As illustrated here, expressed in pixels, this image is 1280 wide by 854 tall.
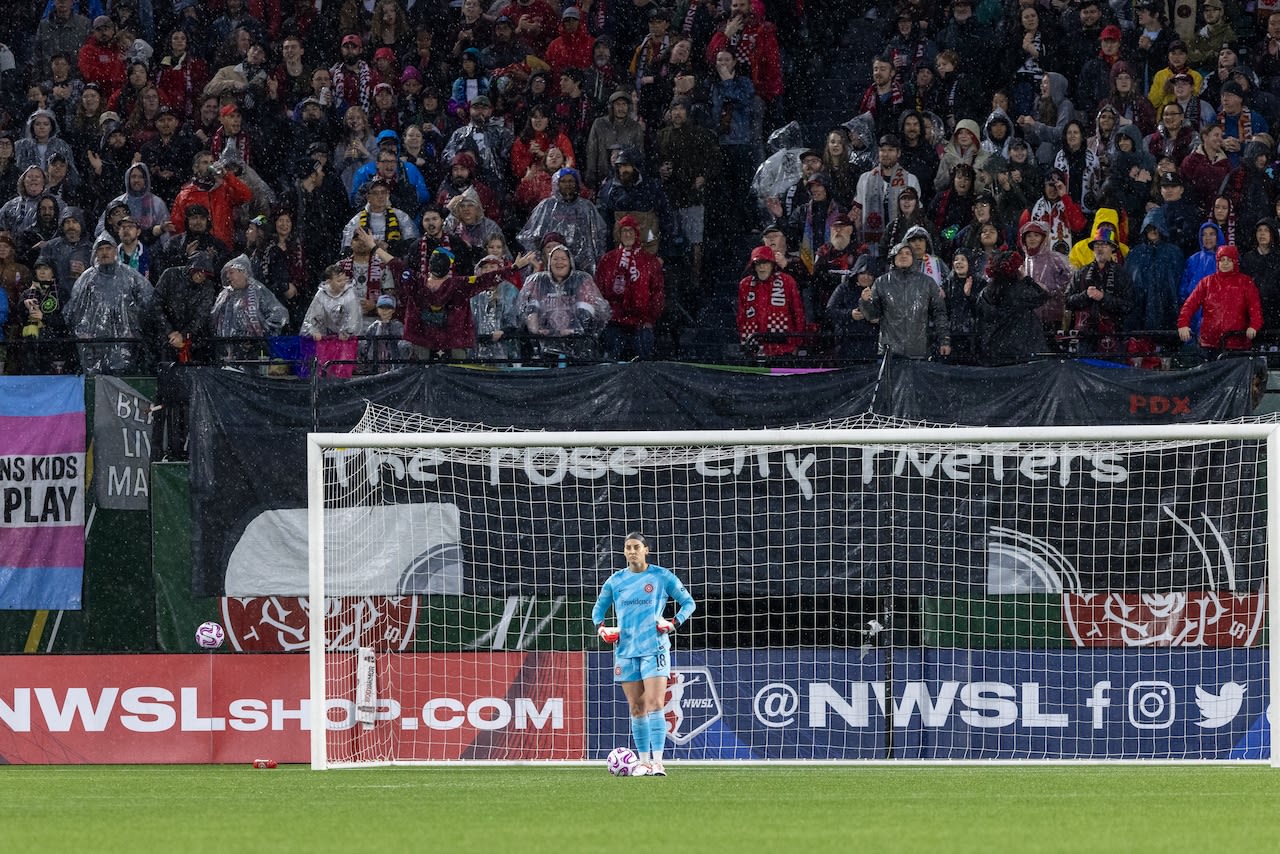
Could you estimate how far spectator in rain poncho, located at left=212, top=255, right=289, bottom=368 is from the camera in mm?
18578

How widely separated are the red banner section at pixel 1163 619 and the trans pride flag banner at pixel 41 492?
8528 millimetres

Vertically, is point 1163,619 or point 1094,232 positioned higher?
point 1094,232

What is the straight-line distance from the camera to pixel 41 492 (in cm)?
1814

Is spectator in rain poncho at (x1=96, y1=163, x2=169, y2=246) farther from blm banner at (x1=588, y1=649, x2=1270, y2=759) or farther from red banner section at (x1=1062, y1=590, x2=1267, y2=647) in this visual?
red banner section at (x1=1062, y1=590, x2=1267, y2=647)

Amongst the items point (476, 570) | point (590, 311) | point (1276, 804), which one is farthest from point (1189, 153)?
point (1276, 804)

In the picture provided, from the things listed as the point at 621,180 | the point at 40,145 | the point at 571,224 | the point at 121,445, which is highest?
the point at 40,145

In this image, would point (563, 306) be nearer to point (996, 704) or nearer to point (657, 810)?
point (996, 704)

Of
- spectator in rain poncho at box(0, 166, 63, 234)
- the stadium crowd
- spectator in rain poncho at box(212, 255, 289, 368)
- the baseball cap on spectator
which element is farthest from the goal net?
spectator in rain poncho at box(0, 166, 63, 234)

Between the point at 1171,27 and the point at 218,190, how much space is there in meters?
10.1

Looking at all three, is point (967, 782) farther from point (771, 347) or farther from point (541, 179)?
point (541, 179)

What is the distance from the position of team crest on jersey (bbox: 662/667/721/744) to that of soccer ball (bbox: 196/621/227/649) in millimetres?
3799

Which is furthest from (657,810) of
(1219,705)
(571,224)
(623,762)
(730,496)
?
(571,224)

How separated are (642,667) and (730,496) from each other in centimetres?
270

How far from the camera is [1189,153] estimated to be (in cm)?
1969
